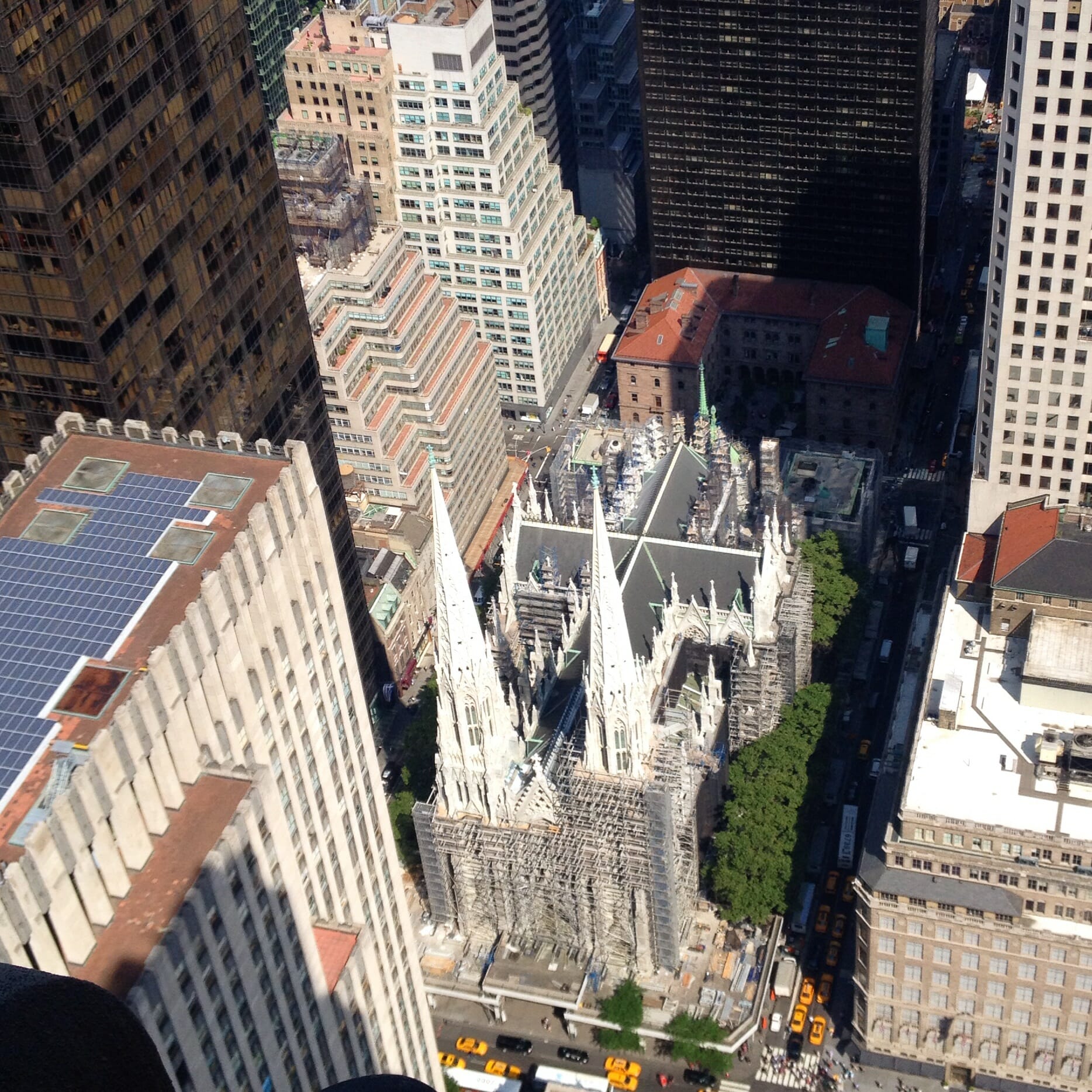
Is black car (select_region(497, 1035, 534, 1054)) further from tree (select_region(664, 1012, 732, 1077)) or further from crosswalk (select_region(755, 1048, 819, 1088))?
crosswalk (select_region(755, 1048, 819, 1088))

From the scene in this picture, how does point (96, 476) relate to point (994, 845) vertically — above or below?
above

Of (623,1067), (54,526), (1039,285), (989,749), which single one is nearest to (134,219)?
(54,526)

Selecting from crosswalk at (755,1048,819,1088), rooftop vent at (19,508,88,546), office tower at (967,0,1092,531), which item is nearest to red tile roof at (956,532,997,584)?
office tower at (967,0,1092,531)

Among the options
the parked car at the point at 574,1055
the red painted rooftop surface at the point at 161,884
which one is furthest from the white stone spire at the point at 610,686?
the red painted rooftop surface at the point at 161,884

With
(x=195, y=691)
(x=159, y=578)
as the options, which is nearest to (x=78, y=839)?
(x=195, y=691)

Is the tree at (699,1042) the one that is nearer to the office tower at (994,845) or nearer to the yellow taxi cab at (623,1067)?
the yellow taxi cab at (623,1067)

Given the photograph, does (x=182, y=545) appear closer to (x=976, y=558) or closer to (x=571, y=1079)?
(x=571, y=1079)
